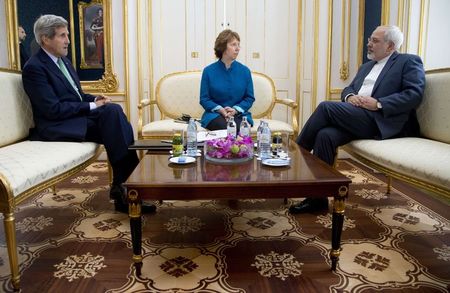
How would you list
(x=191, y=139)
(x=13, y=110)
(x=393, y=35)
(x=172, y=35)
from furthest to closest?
(x=172, y=35), (x=393, y=35), (x=13, y=110), (x=191, y=139)

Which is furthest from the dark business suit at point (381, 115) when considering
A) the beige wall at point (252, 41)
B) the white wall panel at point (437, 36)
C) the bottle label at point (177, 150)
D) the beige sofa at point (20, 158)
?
the beige sofa at point (20, 158)

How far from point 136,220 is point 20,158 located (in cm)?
66

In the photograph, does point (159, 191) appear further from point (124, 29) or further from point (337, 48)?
point (337, 48)

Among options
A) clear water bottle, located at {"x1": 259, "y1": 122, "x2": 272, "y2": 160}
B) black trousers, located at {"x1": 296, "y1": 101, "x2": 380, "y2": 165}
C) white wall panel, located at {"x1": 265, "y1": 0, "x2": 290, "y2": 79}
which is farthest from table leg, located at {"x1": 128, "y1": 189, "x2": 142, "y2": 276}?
white wall panel, located at {"x1": 265, "y1": 0, "x2": 290, "y2": 79}

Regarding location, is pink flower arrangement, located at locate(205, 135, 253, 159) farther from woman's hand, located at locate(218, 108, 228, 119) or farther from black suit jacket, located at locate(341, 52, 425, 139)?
woman's hand, located at locate(218, 108, 228, 119)

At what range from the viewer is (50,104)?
7.73 feet

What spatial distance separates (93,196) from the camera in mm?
2879

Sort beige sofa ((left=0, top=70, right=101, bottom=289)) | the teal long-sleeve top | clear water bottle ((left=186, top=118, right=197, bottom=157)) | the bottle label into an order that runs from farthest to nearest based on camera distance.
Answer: the teal long-sleeve top < clear water bottle ((left=186, top=118, right=197, bottom=157)) < the bottle label < beige sofa ((left=0, top=70, right=101, bottom=289))

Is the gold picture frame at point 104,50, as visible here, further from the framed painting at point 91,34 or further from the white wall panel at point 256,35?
the white wall panel at point 256,35

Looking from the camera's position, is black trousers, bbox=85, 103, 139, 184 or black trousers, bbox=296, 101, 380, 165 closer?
black trousers, bbox=85, 103, 139, 184

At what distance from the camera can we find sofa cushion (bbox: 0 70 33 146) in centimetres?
225

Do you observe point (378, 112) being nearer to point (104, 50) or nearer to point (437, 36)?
point (437, 36)

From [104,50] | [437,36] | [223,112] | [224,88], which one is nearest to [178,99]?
[224,88]

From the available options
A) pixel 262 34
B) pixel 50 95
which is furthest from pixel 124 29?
pixel 50 95
